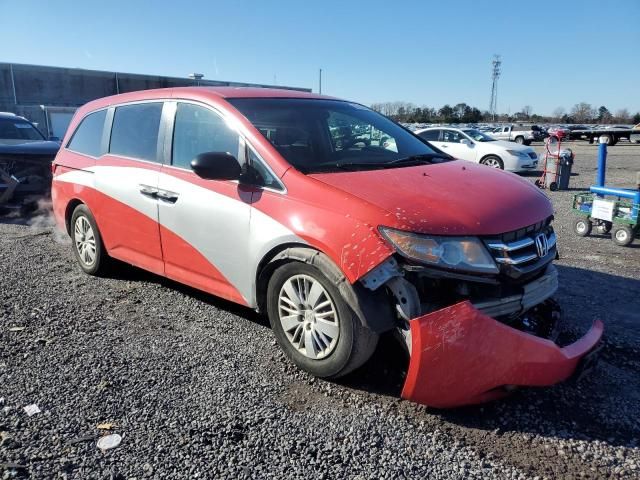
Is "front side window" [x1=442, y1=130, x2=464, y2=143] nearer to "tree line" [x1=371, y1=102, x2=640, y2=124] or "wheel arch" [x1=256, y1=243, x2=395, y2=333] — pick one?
"wheel arch" [x1=256, y1=243, x2=395, y2=333]

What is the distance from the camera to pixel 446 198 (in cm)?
304

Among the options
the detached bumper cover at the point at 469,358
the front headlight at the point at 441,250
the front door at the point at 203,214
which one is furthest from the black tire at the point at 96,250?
the detached bumper cover at the point at 469,358

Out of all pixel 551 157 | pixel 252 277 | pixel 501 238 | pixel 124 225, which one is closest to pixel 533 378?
pixel 501 238

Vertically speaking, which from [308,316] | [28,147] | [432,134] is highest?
[432,134]

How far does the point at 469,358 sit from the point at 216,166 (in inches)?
77.7

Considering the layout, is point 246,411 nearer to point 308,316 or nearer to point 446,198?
point 308,316

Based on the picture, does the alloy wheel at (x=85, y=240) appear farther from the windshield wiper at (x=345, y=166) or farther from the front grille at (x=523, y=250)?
the front grille at (x=523, y=250)

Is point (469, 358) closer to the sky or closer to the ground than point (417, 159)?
closer to the ground

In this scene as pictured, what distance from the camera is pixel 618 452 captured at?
255 cm

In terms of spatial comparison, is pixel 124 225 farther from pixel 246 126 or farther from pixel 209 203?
pixel 246 126

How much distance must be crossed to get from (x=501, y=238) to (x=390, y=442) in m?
1.29

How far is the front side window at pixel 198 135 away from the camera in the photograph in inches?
147

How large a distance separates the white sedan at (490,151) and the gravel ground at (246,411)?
12071mm

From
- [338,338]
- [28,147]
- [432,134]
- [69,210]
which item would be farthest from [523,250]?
[432,134]
